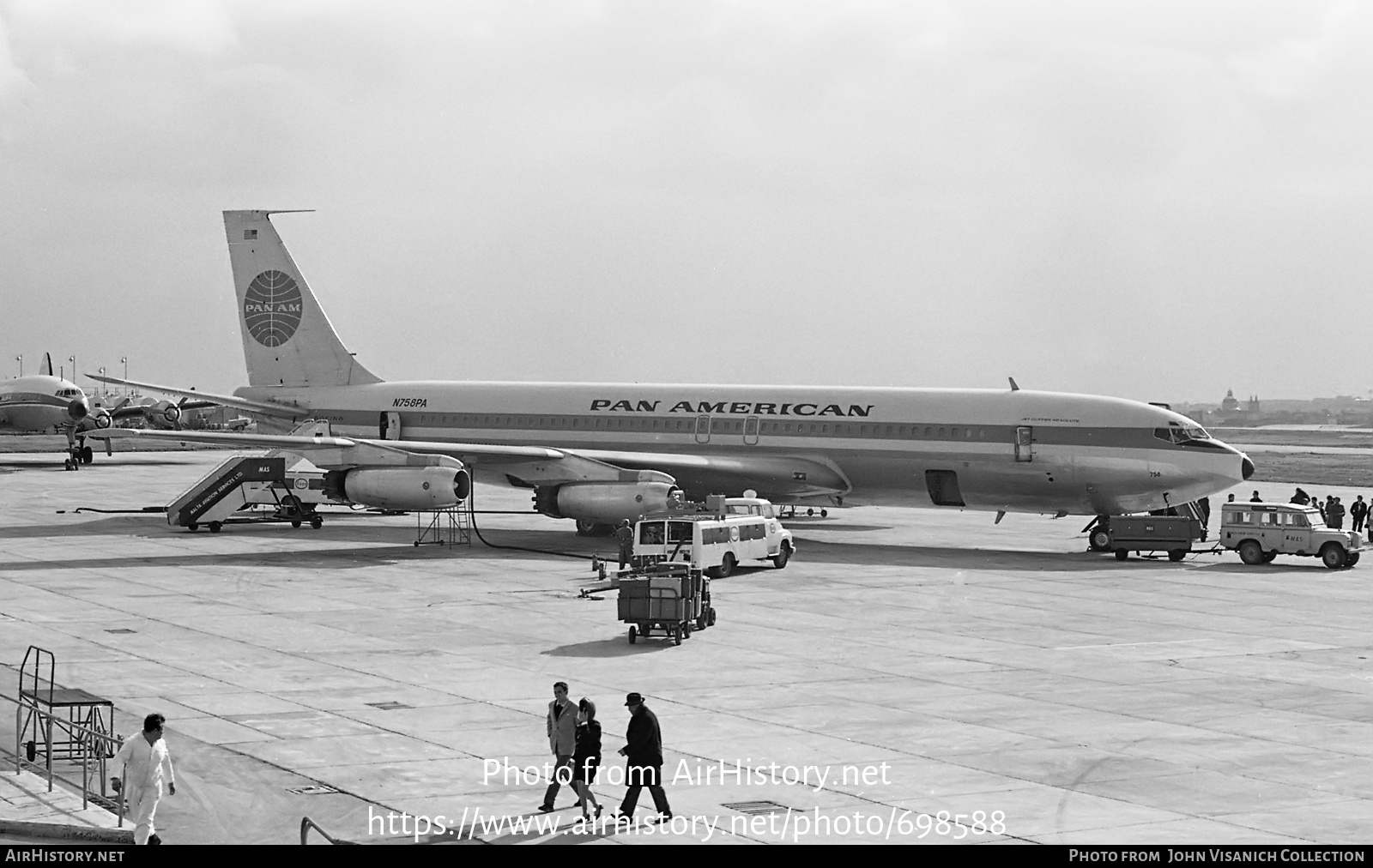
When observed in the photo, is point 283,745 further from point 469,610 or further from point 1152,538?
point 1152,538

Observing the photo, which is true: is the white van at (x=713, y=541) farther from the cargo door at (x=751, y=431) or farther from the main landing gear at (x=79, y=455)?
the main landing gear at (x=79, y=455)

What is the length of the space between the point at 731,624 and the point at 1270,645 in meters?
9.68

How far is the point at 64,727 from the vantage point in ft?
63.0

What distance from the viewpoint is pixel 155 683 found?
2322 centimetres

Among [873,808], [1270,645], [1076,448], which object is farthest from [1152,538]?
[873,808]

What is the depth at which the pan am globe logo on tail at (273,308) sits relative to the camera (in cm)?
5616

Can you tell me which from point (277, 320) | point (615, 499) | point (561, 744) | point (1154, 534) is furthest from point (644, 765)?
point (277, 320)

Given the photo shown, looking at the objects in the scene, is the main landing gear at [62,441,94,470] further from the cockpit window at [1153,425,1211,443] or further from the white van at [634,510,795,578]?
the cockpit window at [1153,425,1211,443]

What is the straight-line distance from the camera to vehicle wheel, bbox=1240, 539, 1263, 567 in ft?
137

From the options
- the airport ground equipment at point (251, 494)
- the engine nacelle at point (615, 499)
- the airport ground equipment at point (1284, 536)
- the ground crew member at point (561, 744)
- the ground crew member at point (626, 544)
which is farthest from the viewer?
the airport ground equipment at point (251, 494)

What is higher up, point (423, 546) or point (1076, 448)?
point (1076, 448)

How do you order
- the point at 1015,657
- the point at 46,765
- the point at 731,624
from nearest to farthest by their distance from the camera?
the point at 46,765, the point at 1015,657, the point at 731,624

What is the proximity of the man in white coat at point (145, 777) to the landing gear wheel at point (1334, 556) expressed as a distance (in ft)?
112

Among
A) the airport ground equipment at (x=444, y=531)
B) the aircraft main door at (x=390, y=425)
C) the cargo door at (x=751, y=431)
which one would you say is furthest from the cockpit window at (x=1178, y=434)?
the aircraft main door at (x=390, y=425)
